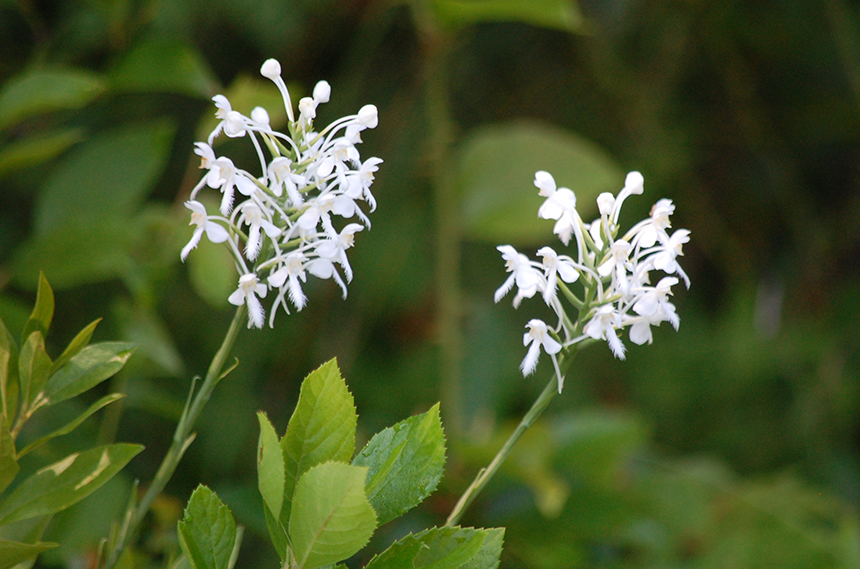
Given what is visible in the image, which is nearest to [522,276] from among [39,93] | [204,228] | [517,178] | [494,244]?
[204,228]

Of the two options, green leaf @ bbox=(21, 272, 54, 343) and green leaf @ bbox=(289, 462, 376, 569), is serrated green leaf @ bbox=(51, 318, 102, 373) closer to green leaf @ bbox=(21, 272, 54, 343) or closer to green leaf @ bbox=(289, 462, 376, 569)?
green leaf @ bbox=(21, 272, 54, 343)

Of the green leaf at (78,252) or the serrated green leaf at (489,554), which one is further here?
the green leaf at (78,252)

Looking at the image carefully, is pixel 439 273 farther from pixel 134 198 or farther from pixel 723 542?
pixel 723 542

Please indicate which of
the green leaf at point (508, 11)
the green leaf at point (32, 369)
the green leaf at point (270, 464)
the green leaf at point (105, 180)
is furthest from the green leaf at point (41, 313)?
the green leaf at point (508, 11)

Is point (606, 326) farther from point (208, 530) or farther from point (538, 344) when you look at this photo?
point (208, 530)

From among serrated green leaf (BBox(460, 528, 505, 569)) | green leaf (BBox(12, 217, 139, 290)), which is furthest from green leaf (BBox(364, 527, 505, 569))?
green leaf (BBox(12, 217, 139, 290))

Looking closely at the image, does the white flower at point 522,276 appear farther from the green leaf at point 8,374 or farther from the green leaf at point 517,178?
the green leaf at point 517,178

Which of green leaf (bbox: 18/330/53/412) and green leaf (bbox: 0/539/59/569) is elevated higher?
green leaf (bbox: 18/330/53/412)

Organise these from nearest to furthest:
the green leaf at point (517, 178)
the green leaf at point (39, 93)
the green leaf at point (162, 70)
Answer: the green leaf at point (39, 93)
the green leaf at point (162, 70)
the green leaf at point (517, 178)
